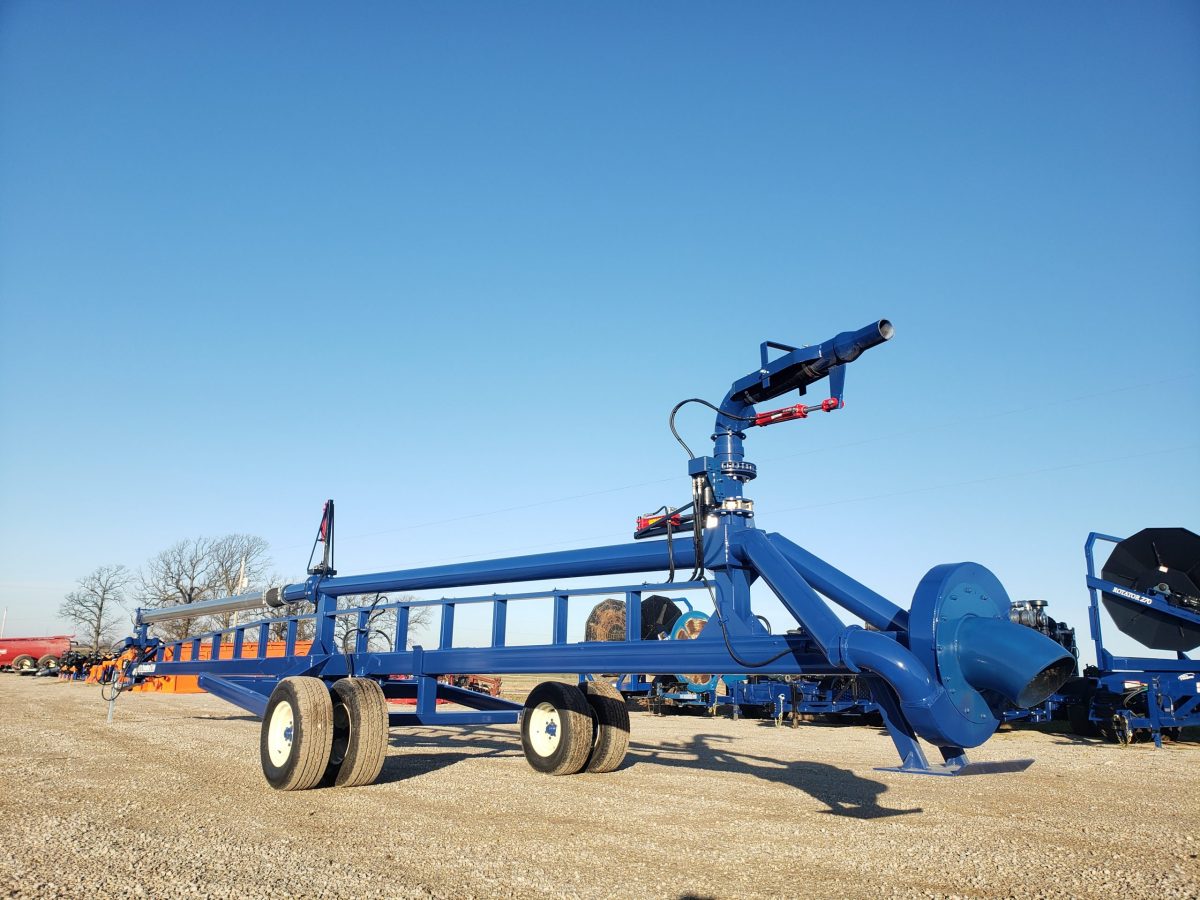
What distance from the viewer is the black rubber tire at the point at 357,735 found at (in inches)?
320

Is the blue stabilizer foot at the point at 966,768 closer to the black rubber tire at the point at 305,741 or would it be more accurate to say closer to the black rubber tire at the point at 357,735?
the black rubber tire at the point at 357,735

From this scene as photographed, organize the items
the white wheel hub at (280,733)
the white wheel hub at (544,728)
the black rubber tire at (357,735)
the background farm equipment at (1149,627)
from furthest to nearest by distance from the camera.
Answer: the background farm equipment at (1149,627)
the white wheel hub at (544,728)
the white wheel hub at (280,733)
the black rubber tire at (357,735)

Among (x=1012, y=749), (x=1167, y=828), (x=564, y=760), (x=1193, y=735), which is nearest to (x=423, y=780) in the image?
(x=564, y=760)

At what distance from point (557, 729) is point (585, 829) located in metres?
3.13

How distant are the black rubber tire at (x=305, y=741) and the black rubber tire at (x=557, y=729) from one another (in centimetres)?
247

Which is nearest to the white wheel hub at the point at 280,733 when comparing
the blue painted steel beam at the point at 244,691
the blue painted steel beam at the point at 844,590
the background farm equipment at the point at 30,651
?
the blue painted steel beam at the point at 244,691

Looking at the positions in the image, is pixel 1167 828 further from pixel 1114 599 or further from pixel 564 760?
pixel 1114 599

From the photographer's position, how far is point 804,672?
19.8ft

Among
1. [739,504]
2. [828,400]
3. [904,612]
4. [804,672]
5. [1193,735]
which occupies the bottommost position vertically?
[1193,735]

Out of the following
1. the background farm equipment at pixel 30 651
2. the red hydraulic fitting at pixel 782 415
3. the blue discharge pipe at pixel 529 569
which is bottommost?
the background farm equipment at pixel 30 651

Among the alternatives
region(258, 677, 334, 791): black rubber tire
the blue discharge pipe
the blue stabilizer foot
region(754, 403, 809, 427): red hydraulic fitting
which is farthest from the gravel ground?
region(754, 403, 809, 427): red hydraulic fitting

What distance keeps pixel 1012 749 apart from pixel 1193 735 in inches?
270

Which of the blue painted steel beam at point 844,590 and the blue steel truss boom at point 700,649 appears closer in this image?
the blue steel truss boom at point 700,649

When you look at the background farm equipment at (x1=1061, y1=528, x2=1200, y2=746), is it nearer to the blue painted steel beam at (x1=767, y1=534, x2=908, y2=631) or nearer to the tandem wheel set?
the tandem wheel set
